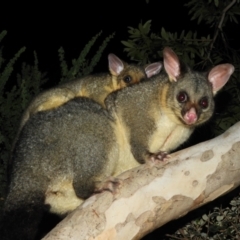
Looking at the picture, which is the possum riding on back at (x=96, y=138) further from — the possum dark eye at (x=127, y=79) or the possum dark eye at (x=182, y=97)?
the possum dark eye at (x=127, y=79)

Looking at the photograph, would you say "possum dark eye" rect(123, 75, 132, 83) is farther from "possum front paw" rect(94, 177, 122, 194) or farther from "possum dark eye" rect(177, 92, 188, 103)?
"possum front paw" rect(94, 177, 122, 194)

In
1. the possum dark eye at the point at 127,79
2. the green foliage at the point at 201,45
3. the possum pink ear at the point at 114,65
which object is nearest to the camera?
the possum dark eye at the point at 127,79

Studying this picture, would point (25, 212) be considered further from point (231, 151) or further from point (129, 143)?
point (231, 151)

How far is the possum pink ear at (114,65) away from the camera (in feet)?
19.7

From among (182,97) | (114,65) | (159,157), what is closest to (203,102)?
(182,97)

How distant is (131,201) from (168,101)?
36.1 inches

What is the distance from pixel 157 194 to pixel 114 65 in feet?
7.03

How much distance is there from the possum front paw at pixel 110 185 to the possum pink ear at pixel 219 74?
3.91 feet

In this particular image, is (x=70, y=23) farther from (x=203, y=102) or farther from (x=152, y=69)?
(x=203, y=102)

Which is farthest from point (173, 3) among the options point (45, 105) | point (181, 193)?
point (181, 193)

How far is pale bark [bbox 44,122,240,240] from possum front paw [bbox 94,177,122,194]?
0.03 metres

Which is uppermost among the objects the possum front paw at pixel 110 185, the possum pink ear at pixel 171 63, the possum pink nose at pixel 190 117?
the possum pink ear at pixel 171 63

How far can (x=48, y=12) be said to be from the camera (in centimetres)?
1670

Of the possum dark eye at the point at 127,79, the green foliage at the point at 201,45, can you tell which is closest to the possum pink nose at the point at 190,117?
the possum dark eye at the point at 127,79
